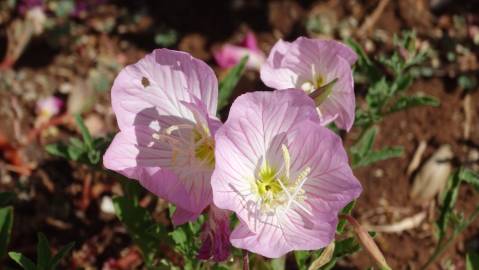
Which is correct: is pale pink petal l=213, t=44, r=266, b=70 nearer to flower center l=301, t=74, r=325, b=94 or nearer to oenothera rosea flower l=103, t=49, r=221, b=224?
flower center l=301, t=74, r=325, b=94

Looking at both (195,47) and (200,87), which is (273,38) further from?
(200,87)

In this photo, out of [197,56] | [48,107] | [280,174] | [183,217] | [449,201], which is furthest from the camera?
[197,56]

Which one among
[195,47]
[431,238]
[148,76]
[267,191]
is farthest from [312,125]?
[195,47]

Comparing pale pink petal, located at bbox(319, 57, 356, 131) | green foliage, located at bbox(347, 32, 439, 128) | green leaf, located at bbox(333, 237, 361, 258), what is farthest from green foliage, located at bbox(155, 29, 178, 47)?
green leaf, located at bbox(333, 237, 361, 258)

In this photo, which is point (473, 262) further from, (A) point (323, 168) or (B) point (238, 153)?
(B) point (238, 153)

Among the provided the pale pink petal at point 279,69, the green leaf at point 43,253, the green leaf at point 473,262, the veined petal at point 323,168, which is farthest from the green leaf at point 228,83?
the green leaf at point 473,262

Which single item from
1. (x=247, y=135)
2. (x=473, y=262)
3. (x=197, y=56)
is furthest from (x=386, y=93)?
(x=197, y=56)
